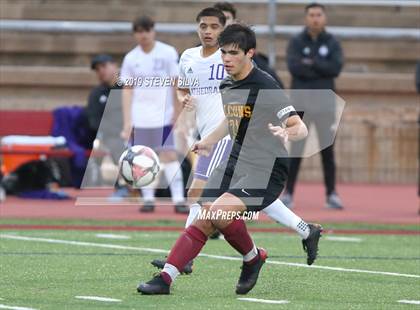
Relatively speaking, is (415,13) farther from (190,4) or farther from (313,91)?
(313,91)

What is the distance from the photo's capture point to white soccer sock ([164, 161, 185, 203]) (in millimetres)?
15375

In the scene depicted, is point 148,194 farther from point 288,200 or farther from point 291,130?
point 291,130

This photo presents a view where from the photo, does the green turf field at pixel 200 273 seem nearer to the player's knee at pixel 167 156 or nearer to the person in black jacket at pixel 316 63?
the player's knee at pixel 167 156

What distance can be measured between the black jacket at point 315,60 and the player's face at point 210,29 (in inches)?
210

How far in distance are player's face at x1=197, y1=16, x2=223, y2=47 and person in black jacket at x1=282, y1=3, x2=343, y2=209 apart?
5339mm

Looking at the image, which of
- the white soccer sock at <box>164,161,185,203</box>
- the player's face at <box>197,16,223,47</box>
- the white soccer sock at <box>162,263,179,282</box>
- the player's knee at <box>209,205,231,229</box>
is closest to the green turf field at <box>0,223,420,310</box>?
the white soccer sock at <box>162,263,179,282</box>

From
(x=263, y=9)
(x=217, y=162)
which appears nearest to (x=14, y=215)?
(x=217, y=162)

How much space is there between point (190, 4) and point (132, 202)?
6.52m

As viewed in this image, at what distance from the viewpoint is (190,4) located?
71.9ft

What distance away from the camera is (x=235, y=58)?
28.3ft

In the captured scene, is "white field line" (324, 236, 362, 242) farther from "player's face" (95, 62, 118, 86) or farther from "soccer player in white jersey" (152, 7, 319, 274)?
"player's face" (95, 62, 118, 86)

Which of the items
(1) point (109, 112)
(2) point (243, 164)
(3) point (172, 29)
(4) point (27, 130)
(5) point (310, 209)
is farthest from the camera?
(3) point (172, 29)

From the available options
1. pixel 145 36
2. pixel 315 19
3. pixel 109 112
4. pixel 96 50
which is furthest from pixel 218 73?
pixel 96 50

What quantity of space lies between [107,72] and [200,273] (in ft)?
23.1
